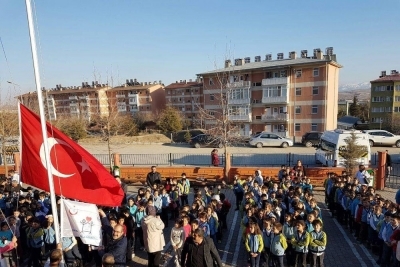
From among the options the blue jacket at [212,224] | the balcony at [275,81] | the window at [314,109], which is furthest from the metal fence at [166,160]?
the window at [314,109]

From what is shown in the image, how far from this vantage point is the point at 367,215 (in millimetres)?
8242

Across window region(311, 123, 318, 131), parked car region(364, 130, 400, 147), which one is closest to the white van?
parked car region(364, 130, 400, 147)

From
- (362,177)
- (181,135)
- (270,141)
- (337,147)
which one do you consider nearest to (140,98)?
(181,135)

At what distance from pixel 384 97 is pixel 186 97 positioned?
3758 cm

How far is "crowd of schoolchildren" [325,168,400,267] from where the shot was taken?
22.6 feet

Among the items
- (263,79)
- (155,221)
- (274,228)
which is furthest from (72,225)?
(263,79)

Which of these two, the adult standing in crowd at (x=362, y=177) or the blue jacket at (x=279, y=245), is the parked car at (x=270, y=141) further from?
the blue jacket at (x=279, y=245)

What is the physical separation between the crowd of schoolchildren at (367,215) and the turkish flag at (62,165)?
6143mm

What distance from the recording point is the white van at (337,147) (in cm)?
1592

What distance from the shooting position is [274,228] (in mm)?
6828

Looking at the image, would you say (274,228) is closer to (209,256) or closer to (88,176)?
(209,256)

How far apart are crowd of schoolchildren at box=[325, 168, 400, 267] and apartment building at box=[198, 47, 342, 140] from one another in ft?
83.4

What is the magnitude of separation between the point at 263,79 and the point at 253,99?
11.0 feet

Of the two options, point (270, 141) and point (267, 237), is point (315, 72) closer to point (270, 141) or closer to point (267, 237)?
point (270, 141)
